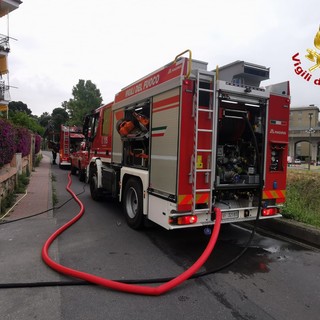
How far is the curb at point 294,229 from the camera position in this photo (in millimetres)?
5482

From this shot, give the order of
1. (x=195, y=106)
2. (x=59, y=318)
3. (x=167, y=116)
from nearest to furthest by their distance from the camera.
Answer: (x=59, y=318)
(x=195, y=106)
(x=167, y=116)

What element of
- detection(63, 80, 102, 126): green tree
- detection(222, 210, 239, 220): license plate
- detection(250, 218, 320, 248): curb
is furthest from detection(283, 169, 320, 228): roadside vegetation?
detection(63, 80, 102, 126): green tree

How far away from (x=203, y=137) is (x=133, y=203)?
2.46m

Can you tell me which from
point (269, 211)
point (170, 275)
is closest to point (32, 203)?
point (170, 275)

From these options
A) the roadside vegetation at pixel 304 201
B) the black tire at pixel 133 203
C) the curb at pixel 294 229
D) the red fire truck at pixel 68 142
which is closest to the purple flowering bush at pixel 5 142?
the black tire at pixel 133 203

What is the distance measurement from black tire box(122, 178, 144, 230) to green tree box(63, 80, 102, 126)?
41713mm

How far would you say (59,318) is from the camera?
119 inches

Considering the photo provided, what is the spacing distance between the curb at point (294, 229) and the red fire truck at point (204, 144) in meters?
0.59

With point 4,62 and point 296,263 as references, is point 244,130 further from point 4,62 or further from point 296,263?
point 4,62

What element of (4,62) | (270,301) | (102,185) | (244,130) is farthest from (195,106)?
(4,62)

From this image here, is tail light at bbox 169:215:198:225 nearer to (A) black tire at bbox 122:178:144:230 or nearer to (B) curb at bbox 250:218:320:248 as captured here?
(A) black tire at bbox 122:178:144:230

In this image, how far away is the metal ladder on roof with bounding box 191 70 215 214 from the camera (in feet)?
15.0

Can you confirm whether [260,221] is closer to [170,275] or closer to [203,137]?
[203,137]

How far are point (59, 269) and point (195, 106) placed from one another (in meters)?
2.92
